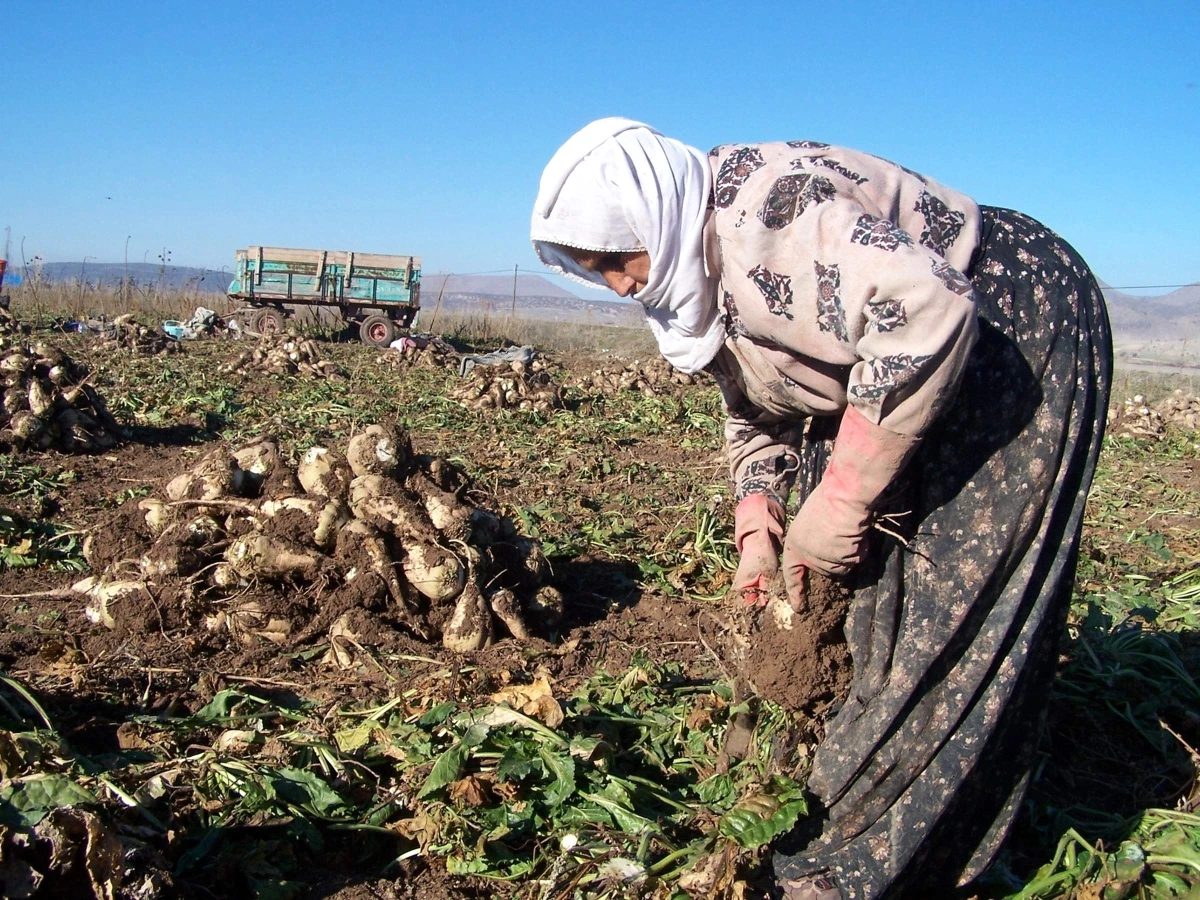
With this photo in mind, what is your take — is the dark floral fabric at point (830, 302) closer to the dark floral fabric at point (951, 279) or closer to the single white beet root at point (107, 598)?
the dark floral fabric at point (951, 279)

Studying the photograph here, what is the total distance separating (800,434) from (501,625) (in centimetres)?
178

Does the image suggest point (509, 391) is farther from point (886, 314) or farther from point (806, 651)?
point (886, 314)

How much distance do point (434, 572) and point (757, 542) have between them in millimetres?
1673

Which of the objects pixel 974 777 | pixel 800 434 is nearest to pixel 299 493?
pixel 800 434

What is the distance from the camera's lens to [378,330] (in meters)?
17.1

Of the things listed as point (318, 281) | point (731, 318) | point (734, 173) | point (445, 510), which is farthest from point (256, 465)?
point (318, 281)

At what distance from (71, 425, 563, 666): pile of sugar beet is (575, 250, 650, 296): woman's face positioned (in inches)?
74.7

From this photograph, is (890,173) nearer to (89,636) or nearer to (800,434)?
(800,434)

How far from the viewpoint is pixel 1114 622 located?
4215 millimetres

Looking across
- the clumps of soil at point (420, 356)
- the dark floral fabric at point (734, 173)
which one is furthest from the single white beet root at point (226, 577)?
the clumps of soil at point (420, 356)

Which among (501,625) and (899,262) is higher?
(899,262)

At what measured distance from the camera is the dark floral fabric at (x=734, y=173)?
1932 millimetres

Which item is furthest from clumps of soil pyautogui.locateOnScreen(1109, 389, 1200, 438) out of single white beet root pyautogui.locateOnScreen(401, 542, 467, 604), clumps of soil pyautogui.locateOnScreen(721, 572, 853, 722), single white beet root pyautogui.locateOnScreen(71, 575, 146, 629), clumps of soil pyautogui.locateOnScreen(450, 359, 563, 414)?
single white beet root pyautogui.locateOnScreen(71, 575, 146, 629)

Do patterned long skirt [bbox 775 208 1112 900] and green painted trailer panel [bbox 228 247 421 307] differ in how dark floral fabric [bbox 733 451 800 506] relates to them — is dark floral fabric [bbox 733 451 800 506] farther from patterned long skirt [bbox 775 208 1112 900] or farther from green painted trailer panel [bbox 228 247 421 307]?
green painted trailer panel [bbox 228 247 421 307]
